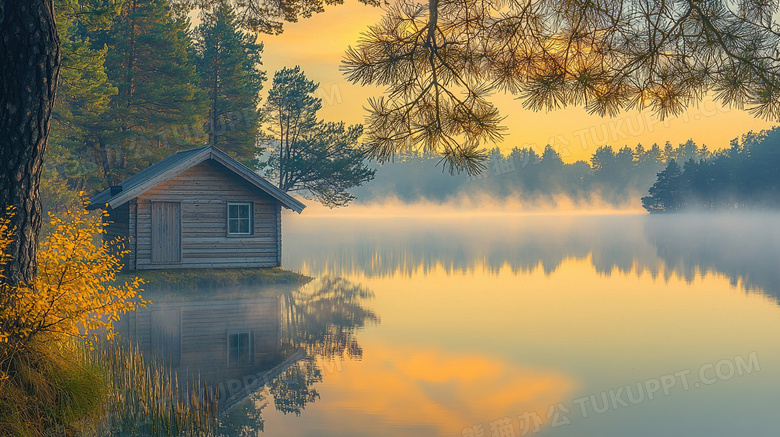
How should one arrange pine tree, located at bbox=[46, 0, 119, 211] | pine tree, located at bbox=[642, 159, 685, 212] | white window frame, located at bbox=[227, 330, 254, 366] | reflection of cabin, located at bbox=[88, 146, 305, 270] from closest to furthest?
white window frame, located at bbox=[227, 330, 254, 366] < reflection of cabin, located at bbox=[88, 146, 305, 270] < pine tree, located at bbox=[46, 0, 119, 211] < pine tree, located at bbox=[642, 159, 685, 212]

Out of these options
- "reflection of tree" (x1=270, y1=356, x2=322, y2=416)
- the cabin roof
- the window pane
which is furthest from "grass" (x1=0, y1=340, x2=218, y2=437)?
the window pane

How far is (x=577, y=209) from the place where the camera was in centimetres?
19275

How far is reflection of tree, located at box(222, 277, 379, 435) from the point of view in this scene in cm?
1051

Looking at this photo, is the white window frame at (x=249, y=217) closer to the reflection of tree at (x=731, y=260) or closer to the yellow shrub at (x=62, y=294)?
the yellow shrub at (x=62, y=294)

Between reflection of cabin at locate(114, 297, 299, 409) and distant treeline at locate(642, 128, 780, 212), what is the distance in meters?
97.4

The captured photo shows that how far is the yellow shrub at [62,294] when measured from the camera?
351 inches

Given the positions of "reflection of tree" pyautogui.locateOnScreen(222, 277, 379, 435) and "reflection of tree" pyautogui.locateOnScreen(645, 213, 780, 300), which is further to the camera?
"reflection of tree" pyautogui.locateOnScreen(645, 213, 780, 300)

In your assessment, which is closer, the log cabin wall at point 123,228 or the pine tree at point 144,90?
the log cabin wall at point 123,228

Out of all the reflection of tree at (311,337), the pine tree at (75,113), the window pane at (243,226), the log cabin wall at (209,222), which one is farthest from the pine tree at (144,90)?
the reflection of tree at (311,337)

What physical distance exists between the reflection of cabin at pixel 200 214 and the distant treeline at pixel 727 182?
9056 centimetres

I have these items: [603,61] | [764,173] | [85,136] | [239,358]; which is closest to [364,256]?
[85,136]

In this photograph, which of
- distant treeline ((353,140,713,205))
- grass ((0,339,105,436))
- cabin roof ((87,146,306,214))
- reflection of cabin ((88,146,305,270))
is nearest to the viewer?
grass ((0,339,105,436))

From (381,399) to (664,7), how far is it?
283 inches

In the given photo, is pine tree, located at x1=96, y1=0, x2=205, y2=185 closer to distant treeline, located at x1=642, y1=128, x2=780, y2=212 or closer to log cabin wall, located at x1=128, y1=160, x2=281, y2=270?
log cabin wall, located at x1=128, y1=160, x2=281, y2=270
